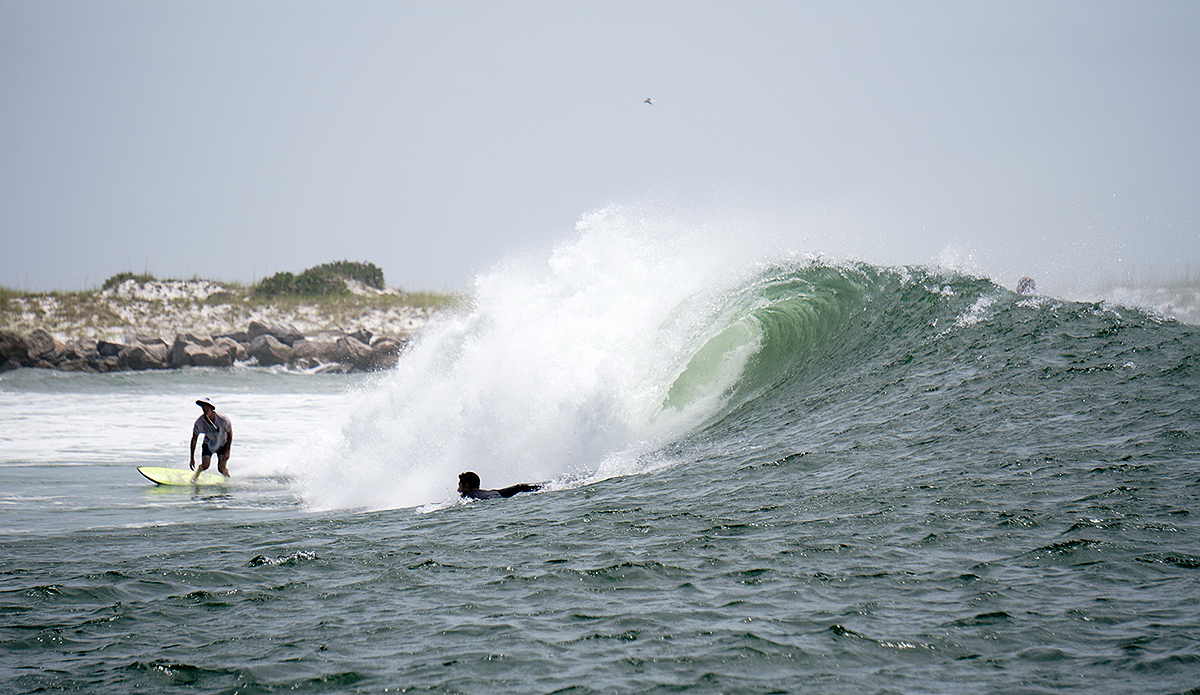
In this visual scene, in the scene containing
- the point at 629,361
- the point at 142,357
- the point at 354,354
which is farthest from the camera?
the point at 354,354

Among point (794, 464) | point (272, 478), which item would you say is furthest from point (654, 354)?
point (272, 478)

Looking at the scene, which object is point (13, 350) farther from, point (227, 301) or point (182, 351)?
point (227, 301)

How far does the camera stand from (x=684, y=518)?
5629 mm

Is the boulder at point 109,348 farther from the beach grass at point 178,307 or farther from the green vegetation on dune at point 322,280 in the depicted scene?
the green vegetation on dune at point 322,280

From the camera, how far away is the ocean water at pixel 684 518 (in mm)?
3420

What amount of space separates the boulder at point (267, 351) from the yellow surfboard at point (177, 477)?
96.0 ft

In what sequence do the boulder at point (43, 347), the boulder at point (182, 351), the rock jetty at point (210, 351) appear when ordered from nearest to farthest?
the boulder at point (43, 347)
the rock jetty at point (210, 351)
the boulder at point (182, 351)

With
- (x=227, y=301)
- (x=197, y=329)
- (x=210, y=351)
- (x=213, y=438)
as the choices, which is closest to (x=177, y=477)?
(x=213, y=438)

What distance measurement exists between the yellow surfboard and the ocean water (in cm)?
34

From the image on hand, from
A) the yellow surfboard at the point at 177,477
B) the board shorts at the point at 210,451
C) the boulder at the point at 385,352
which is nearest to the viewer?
the yellow surfboard at the point at 177,477

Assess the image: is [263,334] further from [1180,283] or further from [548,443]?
[1180,283]

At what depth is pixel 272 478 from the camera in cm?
1245

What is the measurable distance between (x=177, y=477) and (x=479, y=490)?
6.16 metres

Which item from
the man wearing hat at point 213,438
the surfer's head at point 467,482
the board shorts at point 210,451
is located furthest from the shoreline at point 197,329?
the surfer's head at point 467,482
